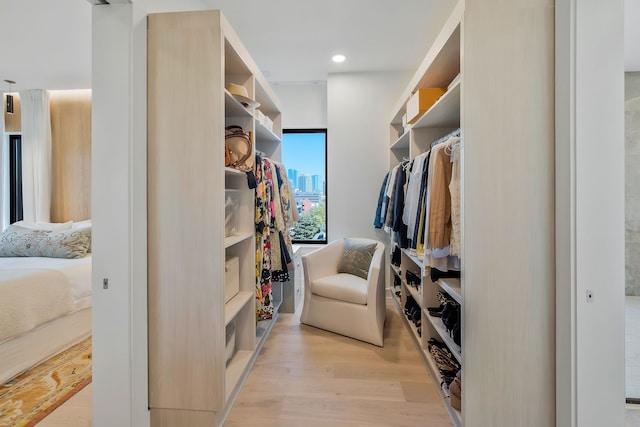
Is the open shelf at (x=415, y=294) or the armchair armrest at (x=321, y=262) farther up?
the armchair armrest at (x=321, y=262)

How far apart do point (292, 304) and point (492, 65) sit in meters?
2.67

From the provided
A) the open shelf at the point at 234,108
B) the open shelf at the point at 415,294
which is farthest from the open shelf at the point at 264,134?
the open shelf at the point at 415,294

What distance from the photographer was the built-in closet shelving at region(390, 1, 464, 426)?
1.60 metres

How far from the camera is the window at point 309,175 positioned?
4203 mm

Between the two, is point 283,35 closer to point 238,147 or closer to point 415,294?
point 238,147

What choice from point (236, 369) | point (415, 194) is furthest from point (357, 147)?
point (236, 369)

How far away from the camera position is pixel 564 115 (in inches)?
49.9

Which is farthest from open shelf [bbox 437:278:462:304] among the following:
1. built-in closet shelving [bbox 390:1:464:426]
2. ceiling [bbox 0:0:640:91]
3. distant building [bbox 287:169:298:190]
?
distant building [bbox 287:169:298:190]

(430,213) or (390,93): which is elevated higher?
(390,93)

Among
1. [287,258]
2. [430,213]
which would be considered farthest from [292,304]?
[430,213]

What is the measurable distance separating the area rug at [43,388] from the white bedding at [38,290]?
0.31m

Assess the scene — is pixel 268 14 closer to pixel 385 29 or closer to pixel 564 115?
pixel 385 29

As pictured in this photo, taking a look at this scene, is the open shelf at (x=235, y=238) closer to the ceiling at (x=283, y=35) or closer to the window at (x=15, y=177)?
the ceiling at (x=283, y=35)

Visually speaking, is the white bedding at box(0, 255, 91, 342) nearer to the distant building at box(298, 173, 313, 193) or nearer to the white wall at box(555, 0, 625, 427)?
the distant building at box(298, 173, 313, 193)
